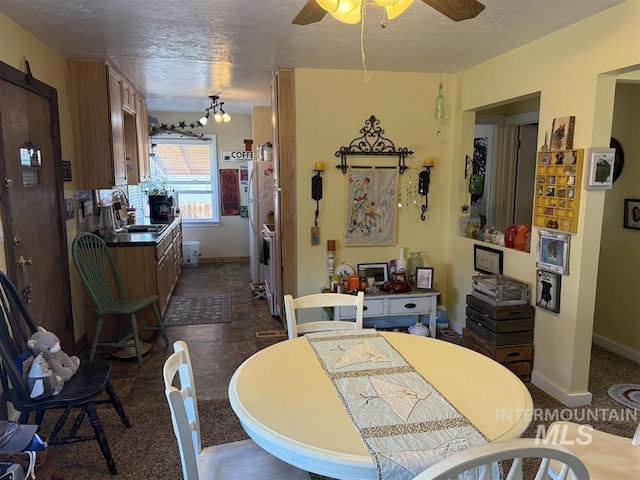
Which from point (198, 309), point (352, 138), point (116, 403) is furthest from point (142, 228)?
point (116, 403)

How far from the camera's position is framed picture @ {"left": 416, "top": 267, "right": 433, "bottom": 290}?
378cm

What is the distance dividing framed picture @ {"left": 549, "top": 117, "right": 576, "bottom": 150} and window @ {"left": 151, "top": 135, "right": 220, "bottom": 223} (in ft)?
18.3

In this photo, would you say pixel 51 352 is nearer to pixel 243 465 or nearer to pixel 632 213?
pixel 243 465

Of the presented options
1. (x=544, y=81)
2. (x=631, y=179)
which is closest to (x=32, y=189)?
(x=544, y=81)

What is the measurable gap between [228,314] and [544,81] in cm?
352

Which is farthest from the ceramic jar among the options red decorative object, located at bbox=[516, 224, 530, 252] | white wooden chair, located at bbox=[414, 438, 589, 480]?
white wooden chair, located at bbox=[414, 438, 589, 480]

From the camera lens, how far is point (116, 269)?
363cm

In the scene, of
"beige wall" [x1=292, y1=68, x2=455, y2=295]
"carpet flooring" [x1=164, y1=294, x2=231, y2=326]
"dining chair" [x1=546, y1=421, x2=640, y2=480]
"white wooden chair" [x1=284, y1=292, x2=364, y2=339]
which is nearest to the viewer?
"dining chair" [x1=546, y1=421, x2=640, y2=480]

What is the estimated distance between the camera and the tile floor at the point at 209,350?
3.04 metres

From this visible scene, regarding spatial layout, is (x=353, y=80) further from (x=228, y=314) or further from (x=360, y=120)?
(x=228, y=314)

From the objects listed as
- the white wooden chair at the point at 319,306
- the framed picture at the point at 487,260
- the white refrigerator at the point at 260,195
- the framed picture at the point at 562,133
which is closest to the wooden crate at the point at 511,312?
the framed picture at the point at 487,260

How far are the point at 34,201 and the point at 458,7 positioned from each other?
278 cm

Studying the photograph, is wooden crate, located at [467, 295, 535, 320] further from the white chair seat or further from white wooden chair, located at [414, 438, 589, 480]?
white wooden chair, located at [414, 438, 589, 480]

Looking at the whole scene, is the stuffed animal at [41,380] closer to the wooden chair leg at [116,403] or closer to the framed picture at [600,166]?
the wooden chair leg at [116,403]
